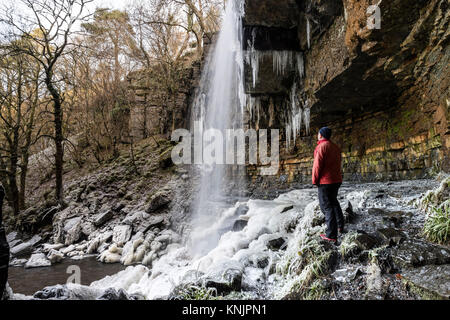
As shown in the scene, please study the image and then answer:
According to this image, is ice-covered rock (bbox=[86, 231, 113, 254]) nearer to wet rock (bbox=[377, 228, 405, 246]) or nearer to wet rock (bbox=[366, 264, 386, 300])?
wet rock (bbox=[366, 264, 386, 300])

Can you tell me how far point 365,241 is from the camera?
262 centimetres

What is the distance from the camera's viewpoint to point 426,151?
5.36m

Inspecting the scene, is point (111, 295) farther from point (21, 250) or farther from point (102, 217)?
point (21, 250)

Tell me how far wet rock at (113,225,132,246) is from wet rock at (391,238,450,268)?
7.36 meters

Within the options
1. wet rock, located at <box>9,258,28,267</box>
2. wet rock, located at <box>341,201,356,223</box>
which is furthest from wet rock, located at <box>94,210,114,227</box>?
wet rock, located at <box>341,201,356,223</box>

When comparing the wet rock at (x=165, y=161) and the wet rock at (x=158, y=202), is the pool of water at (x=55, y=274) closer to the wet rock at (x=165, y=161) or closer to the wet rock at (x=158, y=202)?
the wet rock at (x=158, y=202)

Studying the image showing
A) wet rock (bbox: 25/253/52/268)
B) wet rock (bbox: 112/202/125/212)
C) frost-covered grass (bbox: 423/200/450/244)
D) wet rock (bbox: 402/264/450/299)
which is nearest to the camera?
wet rock (bbox: 402/264/450/299)

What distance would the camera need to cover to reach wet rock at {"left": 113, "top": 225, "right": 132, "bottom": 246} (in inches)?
281

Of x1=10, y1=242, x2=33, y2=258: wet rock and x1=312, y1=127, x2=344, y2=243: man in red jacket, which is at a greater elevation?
x1=312, y1=127, x2=344, y2=243: man in red jacket

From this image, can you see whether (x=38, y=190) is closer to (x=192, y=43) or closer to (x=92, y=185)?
(x=92, y=185)

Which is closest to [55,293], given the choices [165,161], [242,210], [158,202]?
[242,210]
